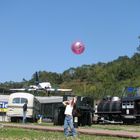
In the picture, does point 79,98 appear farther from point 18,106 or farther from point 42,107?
point 42,107

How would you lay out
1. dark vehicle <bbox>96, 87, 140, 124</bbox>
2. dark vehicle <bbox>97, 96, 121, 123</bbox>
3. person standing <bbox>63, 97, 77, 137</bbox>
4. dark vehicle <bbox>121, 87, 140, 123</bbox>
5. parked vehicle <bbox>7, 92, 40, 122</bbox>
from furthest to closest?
dark vehicle <bbox>97, 96, 121, 123</bbox>
parked vehicle <bbox>7, 92, 40, 122</bbox>
dark vehicle <bbox>96, 87, 140, 124</bbox>
dark vehicle <bbox>121, 87, 140, 123</bbox>
person standing <bbox>63, 97, 77, 137</bbox>

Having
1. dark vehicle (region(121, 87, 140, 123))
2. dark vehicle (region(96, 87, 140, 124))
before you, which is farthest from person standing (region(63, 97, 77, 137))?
dark vehicle (region(96, 87, 140, 124))

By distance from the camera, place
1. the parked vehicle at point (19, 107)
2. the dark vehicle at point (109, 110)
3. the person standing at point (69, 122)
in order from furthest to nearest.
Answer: the dark vehicle at point (109, 110) → the parked vehicle at point (19, 107) → the person standing at point (69, 122)

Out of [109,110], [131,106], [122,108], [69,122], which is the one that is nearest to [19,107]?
[109,110]

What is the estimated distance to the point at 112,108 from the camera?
46625mm

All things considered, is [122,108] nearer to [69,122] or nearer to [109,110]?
[109,110]

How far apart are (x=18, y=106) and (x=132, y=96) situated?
982cm

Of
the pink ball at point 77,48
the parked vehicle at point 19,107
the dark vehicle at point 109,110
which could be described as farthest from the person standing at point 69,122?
the parked vehicle at point 19,107

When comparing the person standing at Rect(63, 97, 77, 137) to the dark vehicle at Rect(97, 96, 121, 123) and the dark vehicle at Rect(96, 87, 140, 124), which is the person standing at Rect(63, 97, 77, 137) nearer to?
the dark vehicle at Rect(96, 87, 140, 124)

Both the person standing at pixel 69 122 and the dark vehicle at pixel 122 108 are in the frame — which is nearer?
the person standing at pixel 69 122

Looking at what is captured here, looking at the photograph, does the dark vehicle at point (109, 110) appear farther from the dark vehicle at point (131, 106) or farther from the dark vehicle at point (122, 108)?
the dark vehicle at point (131, 106)

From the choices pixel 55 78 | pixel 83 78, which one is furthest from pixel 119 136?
pixel 55 78

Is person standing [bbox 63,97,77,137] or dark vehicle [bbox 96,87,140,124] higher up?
dark vehicle [bbox 96,87,140,124]

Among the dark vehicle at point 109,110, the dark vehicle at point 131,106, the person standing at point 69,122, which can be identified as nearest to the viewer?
the person standing at point 69,122
